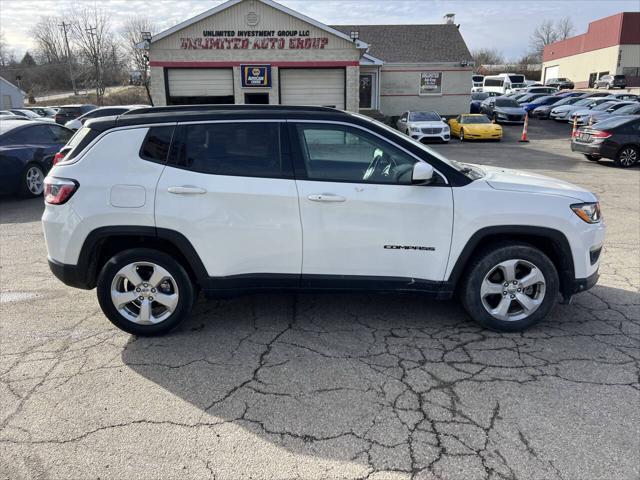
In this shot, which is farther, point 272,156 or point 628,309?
point 628,309

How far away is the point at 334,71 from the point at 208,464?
2008 centimetres

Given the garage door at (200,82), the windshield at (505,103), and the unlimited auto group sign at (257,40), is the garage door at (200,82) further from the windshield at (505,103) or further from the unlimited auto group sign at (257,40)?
the windshield at (505,103)

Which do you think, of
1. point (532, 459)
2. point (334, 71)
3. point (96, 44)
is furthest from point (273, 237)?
point (96, 44)

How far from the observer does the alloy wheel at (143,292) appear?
3.87 meters

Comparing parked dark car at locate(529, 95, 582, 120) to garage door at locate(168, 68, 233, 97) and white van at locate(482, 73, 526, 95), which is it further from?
garage door at locate(168, 68, 233, 97)

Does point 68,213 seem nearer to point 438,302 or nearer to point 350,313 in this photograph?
point 350,313

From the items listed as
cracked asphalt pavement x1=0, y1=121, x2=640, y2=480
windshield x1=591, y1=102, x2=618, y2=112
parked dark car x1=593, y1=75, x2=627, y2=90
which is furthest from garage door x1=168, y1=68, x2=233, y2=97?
parked dark car x1=593, y1=75, x2=627, y2=90

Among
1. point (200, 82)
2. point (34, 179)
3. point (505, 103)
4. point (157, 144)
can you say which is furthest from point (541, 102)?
point (157, 144)

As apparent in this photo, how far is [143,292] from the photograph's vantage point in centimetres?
392

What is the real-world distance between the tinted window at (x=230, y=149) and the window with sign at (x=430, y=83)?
2745 centimetres

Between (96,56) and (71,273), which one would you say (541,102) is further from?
(96,56)

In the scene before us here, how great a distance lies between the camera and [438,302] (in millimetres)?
4711

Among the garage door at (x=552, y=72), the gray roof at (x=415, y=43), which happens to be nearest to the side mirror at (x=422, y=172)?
the gray roof at (x=415, y=43)

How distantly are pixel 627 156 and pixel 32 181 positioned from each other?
1552cm
